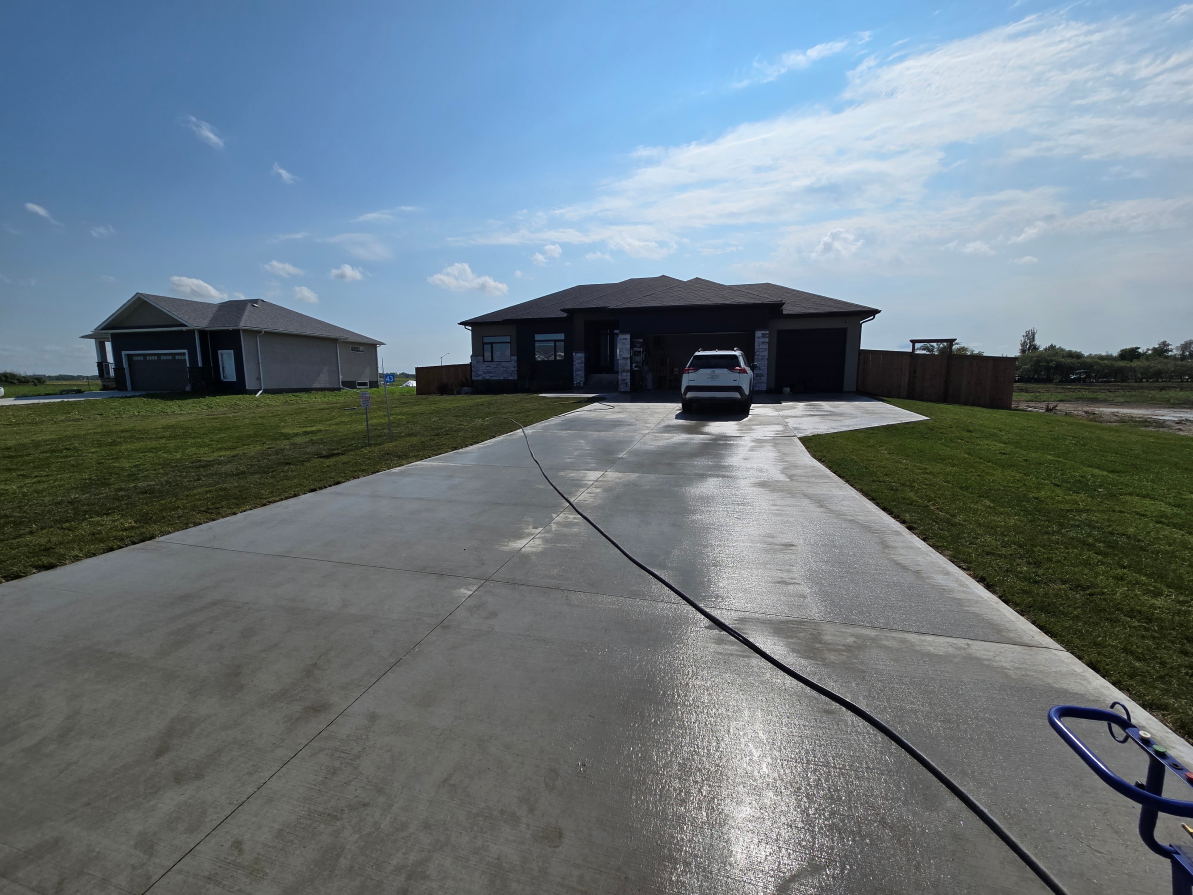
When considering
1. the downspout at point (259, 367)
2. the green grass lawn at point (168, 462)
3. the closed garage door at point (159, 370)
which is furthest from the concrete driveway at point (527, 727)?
the closed garage door at point (159, 370)

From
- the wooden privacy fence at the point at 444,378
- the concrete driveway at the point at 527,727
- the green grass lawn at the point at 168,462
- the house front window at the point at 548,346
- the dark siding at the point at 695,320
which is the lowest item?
the concrete driveway at the point at 527,727

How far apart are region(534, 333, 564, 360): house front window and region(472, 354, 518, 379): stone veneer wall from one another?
132cm


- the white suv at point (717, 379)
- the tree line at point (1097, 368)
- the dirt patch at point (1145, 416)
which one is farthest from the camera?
the tree line at point (1097, 368)

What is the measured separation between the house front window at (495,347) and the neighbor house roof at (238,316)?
444 inches

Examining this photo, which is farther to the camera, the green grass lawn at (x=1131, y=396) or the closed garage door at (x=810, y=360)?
the green grass lawn at (x=1131, y=396)

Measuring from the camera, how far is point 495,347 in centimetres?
2816

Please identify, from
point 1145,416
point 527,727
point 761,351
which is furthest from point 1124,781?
point 1145,416

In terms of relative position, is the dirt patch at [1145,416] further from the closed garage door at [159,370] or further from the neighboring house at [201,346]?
the closed garage door at [159,370]

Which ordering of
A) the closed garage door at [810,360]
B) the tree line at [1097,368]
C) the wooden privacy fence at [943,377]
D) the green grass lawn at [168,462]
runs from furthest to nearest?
the tree line at [1097,368] → the closed garage door at [810,360] → the wooden privacy fence at [943,377] → the green grass lawn at [168,462]

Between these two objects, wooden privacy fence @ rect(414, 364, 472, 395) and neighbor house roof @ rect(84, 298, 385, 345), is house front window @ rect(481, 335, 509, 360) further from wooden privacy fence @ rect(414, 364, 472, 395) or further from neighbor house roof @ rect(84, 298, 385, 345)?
neighbor house roof @ rect(84, 298, 385, 345)

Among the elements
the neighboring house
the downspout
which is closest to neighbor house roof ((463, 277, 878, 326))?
the neighboring house

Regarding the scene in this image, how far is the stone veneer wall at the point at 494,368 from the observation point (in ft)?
90.6

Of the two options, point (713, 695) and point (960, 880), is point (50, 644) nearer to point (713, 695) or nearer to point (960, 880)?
point (713, 695)

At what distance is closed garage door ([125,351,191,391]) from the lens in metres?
28.2
